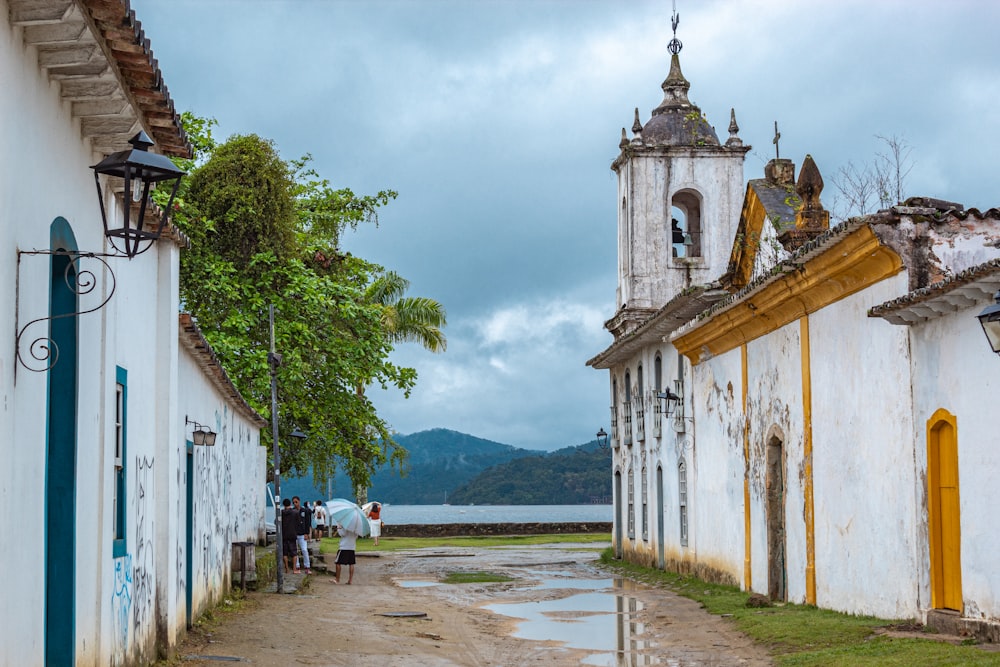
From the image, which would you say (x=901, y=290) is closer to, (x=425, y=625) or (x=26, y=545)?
(x=425, y=625)

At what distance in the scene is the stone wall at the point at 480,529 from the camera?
46109mm

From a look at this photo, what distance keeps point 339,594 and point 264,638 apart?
7.07 metres

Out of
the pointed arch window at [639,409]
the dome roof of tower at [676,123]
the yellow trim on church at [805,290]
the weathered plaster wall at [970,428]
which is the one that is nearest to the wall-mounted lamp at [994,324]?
the weathered plaster wall at [970,428]

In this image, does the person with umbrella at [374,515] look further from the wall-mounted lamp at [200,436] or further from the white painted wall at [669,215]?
the wall-mounted lamp at [200,436]

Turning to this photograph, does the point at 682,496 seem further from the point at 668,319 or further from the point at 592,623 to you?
the point at 592,623

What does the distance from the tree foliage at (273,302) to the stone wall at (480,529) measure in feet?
56.9

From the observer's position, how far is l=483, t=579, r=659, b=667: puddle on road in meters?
13.7

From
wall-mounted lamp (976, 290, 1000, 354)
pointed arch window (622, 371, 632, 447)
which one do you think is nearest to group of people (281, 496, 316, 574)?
pointed arch window (622, 371, 632, 447)

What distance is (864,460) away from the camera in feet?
49.1

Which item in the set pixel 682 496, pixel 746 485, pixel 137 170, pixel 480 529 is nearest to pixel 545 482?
pixel 480 529

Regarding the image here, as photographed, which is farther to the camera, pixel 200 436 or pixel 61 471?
pixel 200 436

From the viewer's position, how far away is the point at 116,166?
742 cm

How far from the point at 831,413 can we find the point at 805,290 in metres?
1.59

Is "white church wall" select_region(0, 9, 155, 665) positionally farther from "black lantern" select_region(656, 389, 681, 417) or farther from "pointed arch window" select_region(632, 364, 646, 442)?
"pointed arch window" select_region(632, 364, 646, 442)
